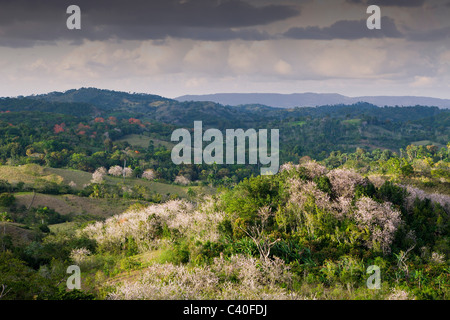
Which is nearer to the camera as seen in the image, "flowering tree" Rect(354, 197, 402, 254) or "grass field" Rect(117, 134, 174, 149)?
"flowering tree" Rect(354, 197, 402, 254)

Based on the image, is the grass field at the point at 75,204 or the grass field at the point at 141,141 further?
the grass field at the point at 141,141

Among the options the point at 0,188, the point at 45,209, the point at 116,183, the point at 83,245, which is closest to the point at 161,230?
the point at 83,245

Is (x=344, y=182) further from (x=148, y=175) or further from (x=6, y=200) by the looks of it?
(x=148, y=175)

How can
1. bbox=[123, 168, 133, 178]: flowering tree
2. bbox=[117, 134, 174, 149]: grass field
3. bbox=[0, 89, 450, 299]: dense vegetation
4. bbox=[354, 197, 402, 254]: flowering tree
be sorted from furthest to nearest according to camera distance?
bbox=[117, 134, 174, 149]: grass field, bbox=[123, 168, 133, 178]: flowering tree, bbox=[354, 197, 402, 254]: flowering tree, bbox=[0, 89, 450, 299]: dense vegetation

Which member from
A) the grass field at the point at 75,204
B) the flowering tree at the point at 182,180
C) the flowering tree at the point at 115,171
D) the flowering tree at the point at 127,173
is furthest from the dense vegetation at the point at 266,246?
the flowering tree at the point at 182,180

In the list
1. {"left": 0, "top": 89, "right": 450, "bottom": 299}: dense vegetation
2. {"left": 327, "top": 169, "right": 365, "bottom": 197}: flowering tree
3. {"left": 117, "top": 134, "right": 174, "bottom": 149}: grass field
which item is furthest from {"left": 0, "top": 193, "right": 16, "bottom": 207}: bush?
{"left": 117, "top": 134, "right": 174, "bottom": 149}: grass field

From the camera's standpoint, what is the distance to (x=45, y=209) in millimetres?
45188

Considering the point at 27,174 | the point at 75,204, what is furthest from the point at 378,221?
the point at 27,174

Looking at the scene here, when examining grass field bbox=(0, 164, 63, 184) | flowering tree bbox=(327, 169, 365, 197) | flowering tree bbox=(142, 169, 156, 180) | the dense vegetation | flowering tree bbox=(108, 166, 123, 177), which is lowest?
flowering tree bbox=(142, 169, 156, 180)

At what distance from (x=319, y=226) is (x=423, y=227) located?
6.46 m

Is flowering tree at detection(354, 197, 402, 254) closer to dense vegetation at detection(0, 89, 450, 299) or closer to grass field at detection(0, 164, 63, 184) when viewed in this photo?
dense vegetation at detection(0, 89, 450, 299)

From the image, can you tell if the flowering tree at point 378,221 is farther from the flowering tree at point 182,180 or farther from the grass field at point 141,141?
the grass field at point 141,141


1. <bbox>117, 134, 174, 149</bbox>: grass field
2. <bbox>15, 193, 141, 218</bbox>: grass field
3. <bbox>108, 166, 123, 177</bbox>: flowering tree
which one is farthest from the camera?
<bbox>117, 134, 174, 149</bbox>: grass field
